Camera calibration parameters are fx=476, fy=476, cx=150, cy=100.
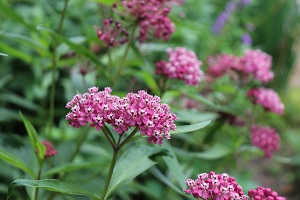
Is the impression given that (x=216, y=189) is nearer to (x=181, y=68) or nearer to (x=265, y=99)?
(x=181, y=68)

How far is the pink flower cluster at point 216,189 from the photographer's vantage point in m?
1.44

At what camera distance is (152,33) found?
8.20ft

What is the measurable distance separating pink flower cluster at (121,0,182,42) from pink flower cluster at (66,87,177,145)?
2.81 ft

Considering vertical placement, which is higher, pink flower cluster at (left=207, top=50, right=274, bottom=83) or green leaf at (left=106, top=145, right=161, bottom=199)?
pink flower cluster at (left=207, top=50, right=274, bottom=83)

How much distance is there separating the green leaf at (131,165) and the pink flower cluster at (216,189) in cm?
31

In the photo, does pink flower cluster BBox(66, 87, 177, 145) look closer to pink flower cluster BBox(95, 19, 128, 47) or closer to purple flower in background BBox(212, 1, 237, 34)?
pink flower cluster BBox(95, 19, 128, 47)

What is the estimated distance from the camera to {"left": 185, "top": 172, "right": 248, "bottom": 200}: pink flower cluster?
4.72 feet

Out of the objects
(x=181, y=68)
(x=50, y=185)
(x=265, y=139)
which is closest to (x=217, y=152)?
(x=265, y=139)

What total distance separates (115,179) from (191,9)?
16.9 feet

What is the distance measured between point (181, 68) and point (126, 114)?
97 cm

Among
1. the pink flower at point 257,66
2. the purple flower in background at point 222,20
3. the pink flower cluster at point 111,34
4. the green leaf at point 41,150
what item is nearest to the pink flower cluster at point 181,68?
the pink flower cluster at point 111,34

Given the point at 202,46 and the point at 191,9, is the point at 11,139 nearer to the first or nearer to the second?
the point at 202,46

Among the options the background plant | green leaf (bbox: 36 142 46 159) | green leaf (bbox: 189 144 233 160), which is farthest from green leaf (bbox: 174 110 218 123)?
green leaf (bbox: 36 142 46 159)

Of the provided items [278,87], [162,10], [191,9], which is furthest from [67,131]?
[278,87]
